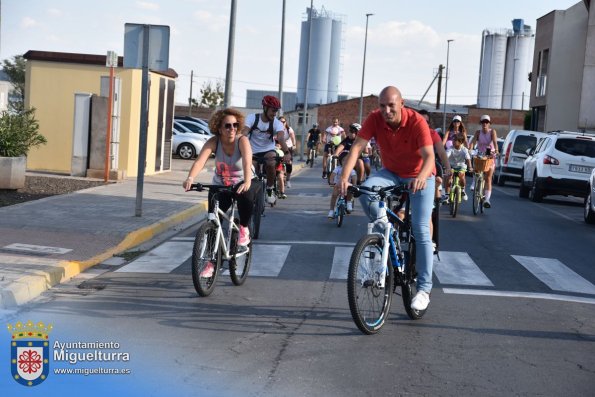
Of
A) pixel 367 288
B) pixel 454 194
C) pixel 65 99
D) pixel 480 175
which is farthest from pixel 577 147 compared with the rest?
pixel 367 288

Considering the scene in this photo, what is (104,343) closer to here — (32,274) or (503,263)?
(32,274)

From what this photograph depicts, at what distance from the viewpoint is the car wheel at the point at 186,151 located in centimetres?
3712

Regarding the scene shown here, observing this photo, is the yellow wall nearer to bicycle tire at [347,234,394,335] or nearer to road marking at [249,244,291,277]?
road marking at [249,244,291,277]

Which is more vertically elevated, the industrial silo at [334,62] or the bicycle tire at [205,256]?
the industrial silo at [334,62]

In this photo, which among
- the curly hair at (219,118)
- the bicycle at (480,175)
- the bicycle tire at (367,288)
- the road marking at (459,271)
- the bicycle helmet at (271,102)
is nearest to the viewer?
the bicycle tire at (367,288)

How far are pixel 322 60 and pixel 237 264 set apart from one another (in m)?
85.1

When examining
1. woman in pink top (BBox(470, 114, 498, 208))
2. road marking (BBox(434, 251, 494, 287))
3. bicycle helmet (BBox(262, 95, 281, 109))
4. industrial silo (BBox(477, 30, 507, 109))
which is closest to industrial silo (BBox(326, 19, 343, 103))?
industrial silo (BBox(477, 30, 507, 109))

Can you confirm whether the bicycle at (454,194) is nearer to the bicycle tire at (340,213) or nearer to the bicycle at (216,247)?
the bicycle tire at (340,213)

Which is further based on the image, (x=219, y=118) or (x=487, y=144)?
(x=487, y=144)

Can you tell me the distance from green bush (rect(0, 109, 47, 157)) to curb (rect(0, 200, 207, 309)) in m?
4.66

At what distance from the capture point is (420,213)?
7730 mm

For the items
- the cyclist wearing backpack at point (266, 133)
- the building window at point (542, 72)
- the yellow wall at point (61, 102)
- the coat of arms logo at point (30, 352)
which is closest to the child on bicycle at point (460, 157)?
the cyclist wearing backpack at point (266, 133)

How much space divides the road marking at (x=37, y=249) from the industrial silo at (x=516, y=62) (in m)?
88.4

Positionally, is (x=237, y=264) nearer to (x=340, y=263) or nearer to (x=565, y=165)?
(x=340, y=263)
